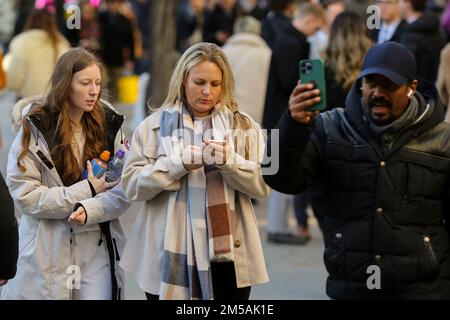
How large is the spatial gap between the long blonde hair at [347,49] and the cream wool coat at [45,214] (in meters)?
3.21

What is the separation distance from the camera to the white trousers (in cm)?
580

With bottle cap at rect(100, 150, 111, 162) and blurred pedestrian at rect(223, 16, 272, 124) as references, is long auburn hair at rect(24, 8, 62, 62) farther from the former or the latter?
bottle cap at rect(100, 150, 111, 162)

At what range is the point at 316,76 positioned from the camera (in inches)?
187

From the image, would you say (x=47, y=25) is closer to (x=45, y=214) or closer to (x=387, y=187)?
(x=45, y=214)

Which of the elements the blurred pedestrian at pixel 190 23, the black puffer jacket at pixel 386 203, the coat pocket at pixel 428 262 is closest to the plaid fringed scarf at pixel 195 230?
the black puffer jacket at pixel 386 203

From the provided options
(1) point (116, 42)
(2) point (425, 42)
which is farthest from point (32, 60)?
(1) point (116, 42)

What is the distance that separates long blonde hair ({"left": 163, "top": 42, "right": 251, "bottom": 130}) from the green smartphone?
72 cm

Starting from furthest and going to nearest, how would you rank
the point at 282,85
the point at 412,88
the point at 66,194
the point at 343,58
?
the point at 282,85
the point at 343,58
the point at 66,194
the point at 412,88

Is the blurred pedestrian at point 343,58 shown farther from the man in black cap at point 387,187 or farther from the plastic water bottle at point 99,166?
the man in black cap at point 387,187

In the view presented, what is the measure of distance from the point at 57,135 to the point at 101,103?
1.23 ft

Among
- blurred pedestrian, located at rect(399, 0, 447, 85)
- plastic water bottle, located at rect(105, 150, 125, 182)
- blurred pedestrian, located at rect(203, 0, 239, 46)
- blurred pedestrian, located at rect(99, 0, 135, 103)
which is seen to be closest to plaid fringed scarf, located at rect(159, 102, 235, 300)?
plastic water bottle, located at rect(105, 150, 125, 182)

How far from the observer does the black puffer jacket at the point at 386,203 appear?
16.6 ft

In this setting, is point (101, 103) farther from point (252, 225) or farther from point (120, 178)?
point (252, 225)

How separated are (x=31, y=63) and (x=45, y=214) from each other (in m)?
4.91
